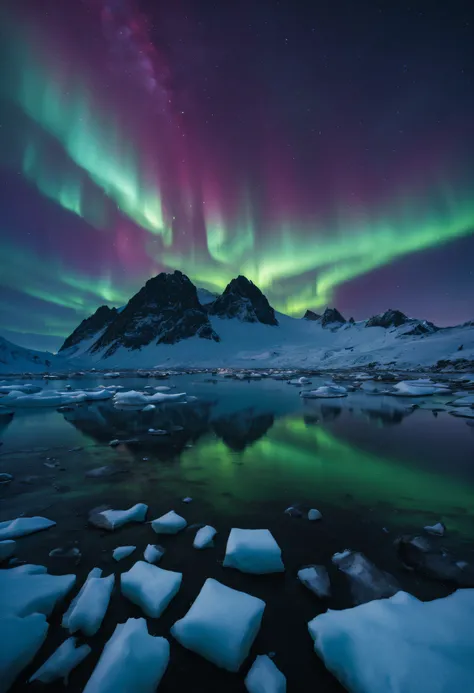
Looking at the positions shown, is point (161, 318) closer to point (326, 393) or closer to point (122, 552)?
point (326, 393)

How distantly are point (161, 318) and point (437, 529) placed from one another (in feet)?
532

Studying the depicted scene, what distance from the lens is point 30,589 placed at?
395cm

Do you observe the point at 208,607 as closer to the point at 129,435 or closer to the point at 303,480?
the point at 303,480

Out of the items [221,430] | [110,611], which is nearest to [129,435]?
[221,430]

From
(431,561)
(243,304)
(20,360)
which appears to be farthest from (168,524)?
(243,304)

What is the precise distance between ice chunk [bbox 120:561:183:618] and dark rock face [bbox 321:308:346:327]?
7251 inches

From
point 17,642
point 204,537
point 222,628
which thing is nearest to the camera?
point 17,642

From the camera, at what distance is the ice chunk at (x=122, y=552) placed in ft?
16.1

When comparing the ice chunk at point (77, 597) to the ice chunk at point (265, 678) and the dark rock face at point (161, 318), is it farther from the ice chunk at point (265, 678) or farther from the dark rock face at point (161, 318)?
the dark rock face at point (161, 318)

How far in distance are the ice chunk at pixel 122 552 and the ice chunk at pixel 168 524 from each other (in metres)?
0.63

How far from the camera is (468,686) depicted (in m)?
2.62

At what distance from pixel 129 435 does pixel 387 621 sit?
503 inches

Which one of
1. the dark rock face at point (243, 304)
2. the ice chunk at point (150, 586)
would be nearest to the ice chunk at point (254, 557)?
the ice chunk at point (150, 586)

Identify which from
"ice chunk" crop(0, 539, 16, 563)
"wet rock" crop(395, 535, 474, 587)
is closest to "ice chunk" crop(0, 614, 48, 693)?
"ice chunk" crop(0, 539, 16, 563)
